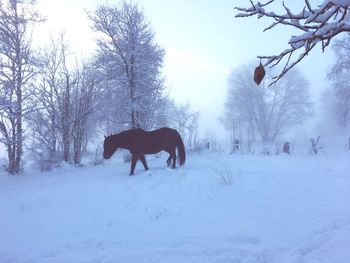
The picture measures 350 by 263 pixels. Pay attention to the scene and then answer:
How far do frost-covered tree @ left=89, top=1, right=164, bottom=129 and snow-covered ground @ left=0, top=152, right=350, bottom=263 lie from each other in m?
9.59

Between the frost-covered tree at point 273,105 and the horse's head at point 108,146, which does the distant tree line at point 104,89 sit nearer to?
the horse's head at point 108,146

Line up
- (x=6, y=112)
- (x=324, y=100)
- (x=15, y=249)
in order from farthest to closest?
(x=324, y=100) → (x=6, y=112) → (x=15, y=249)

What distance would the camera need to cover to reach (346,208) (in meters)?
5.91

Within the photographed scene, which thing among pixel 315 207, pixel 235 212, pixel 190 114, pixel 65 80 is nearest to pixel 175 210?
pixel 235 212

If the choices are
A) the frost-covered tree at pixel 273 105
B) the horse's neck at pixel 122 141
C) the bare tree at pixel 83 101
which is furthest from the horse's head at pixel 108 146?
the frost-covered tree at pixel 273 105

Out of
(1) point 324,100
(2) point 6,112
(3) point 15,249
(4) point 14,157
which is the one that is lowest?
(3) point 15,249

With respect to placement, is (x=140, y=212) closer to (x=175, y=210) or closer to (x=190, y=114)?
(x=175, y=210)

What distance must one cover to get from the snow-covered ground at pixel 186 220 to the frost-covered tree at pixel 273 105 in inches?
1286

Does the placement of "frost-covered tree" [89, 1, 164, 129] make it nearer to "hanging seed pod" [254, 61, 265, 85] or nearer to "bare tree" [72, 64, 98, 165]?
"bare tree" [72, 64, 98, 165]

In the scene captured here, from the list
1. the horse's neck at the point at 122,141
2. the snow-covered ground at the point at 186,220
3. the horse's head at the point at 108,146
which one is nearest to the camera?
the snow-covered ground at the point at 186,220

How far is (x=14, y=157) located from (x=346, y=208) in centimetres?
1329

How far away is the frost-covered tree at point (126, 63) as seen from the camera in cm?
1850

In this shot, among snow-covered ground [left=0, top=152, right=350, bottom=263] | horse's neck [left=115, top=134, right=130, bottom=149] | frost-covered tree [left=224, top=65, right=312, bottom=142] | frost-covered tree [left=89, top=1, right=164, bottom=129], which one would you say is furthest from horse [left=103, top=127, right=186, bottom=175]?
frost-covered tree [left=224, top=65, right=312, bottom=142]

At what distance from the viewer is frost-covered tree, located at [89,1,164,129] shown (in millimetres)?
18500
